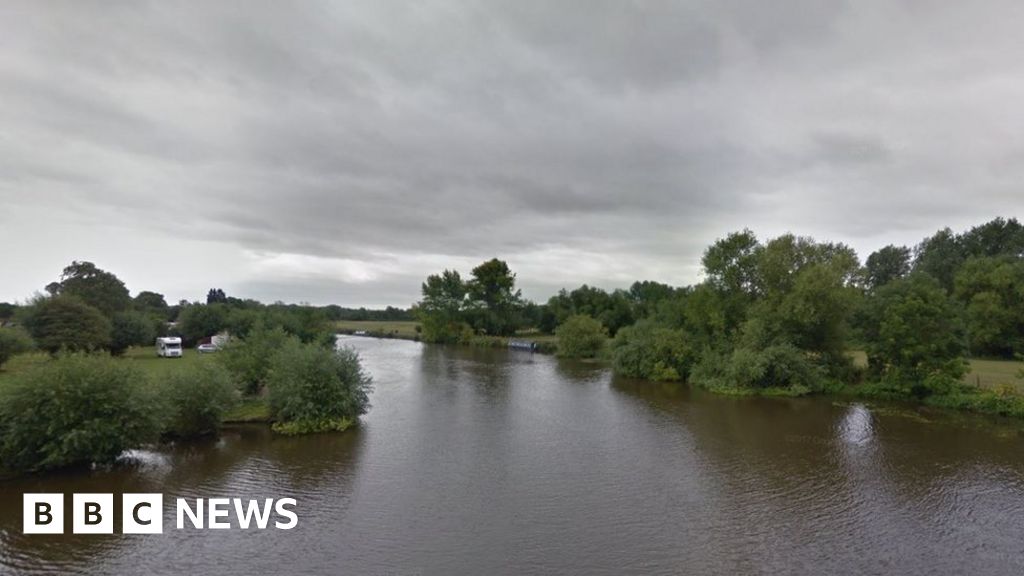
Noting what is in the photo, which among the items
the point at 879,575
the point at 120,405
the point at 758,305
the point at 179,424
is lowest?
the point at 879,575

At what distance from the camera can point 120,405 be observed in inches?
742

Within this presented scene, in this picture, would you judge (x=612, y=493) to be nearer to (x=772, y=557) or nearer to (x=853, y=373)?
(x=772, y=557)

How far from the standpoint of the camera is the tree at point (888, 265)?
8481 centimetres

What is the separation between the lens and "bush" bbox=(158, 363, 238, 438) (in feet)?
75.2

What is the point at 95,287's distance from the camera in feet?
206

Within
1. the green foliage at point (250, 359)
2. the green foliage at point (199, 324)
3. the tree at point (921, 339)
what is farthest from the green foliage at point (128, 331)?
the tree at point (921, 339)

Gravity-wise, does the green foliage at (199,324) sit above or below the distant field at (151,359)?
above

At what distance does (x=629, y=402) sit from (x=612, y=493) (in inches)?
718

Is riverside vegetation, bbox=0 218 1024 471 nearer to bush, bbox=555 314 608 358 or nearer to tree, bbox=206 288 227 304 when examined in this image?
bush, bbox=555 314 608 358

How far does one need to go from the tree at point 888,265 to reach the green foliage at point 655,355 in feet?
185

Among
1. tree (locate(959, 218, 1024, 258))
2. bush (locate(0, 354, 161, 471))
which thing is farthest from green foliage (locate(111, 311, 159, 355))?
tree (locate(959, 218, 1024, 258))

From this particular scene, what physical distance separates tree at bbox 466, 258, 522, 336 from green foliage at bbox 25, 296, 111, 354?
57.9m

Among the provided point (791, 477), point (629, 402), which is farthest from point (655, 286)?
point (791, 477)

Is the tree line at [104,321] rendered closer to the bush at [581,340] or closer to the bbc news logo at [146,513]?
the bbc news logo at [146,513]
